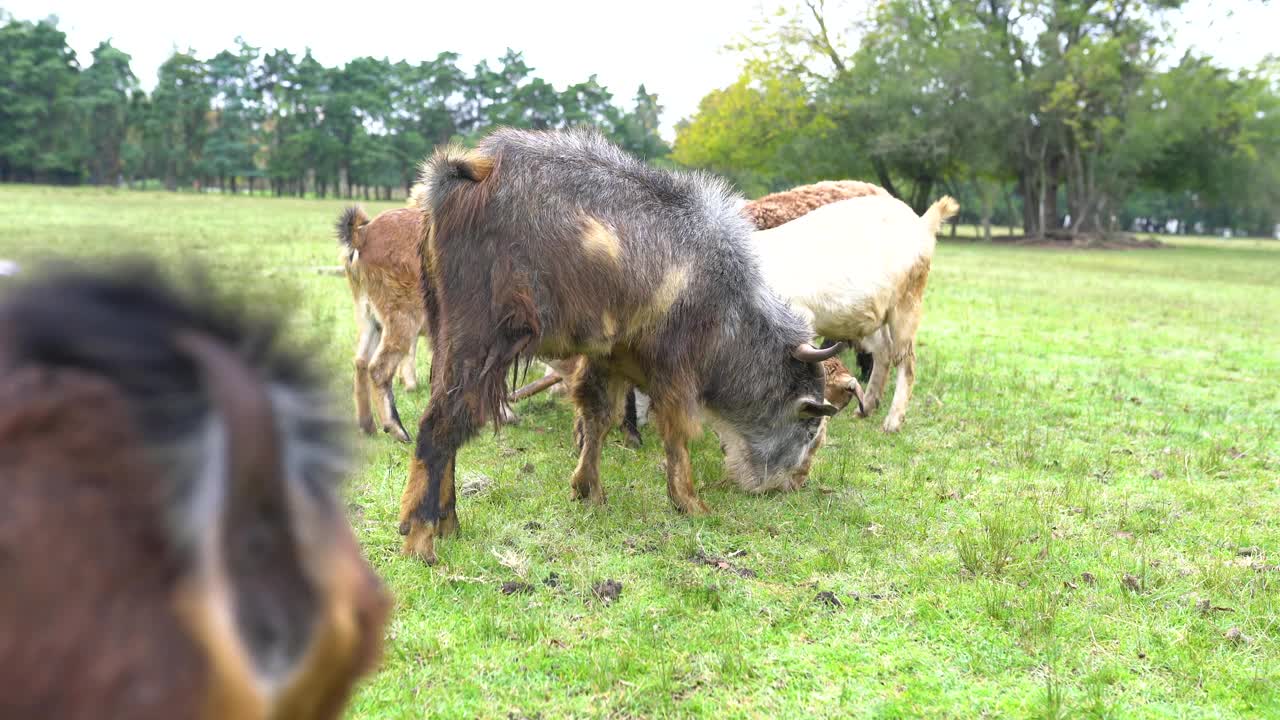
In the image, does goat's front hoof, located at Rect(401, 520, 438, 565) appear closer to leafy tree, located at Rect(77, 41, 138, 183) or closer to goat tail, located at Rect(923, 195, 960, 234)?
goat tail, located at Rect(923, 195, 960, 234)

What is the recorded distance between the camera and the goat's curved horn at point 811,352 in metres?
5.00

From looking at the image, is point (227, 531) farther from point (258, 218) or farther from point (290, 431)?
point (258, 218)

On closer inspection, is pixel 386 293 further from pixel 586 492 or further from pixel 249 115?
pixel 249 115

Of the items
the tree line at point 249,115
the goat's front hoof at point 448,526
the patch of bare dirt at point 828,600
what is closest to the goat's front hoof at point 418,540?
the goat's front hoof at point 448,526

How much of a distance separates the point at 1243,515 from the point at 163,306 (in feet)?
19.7

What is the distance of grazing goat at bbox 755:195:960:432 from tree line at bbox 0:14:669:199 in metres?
46.3

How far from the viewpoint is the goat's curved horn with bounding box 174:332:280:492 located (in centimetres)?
98

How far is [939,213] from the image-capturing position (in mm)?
7934

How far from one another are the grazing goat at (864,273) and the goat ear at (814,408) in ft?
4.30

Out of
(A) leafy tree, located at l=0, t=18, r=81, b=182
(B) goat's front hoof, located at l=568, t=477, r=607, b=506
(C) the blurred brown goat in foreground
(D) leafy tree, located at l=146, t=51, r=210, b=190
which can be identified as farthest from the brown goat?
(D) leafy tree, located at l=146, t=51, r=210, b=190

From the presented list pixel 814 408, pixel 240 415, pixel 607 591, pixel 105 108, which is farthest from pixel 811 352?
pixel 105 108

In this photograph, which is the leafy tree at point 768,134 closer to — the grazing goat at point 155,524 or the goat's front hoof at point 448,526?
the goat's front hoof at point 448,526

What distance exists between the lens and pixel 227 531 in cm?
98

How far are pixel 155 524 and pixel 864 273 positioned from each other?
255 inches
